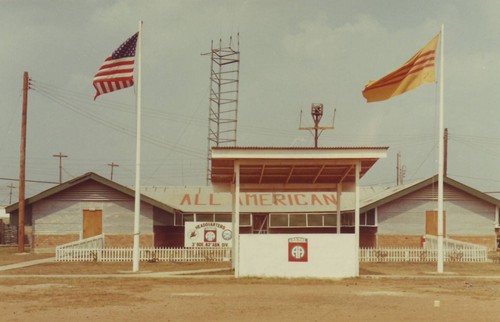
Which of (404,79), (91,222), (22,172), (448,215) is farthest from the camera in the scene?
(22,172)

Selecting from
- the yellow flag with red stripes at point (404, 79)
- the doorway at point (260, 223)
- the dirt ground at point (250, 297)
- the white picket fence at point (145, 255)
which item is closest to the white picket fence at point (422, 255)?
the dirt ground at point (250, 297)

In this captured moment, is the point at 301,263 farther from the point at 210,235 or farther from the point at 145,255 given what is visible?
the point at 145,255

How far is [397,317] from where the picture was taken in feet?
44.1

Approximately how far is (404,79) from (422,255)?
11.2 metres

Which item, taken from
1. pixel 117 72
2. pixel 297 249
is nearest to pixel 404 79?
pixel 297 249

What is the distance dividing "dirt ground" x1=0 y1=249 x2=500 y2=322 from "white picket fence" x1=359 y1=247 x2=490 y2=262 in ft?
18.2

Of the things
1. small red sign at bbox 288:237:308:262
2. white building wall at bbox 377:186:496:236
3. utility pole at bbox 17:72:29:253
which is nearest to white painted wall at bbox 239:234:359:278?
small red sign at bbox 288:237:308:262

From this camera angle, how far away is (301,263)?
22.3 metres

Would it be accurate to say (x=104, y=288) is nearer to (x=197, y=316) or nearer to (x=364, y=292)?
(x=197, y=316)

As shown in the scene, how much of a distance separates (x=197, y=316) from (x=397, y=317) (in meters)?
4.13

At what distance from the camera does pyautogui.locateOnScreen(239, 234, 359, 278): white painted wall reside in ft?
73.0

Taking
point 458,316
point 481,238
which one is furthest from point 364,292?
point 481,238

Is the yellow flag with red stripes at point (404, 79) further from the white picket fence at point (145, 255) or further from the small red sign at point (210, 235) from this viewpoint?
the small red sign at point (210, 235)

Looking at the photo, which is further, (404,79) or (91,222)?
(91,222)
